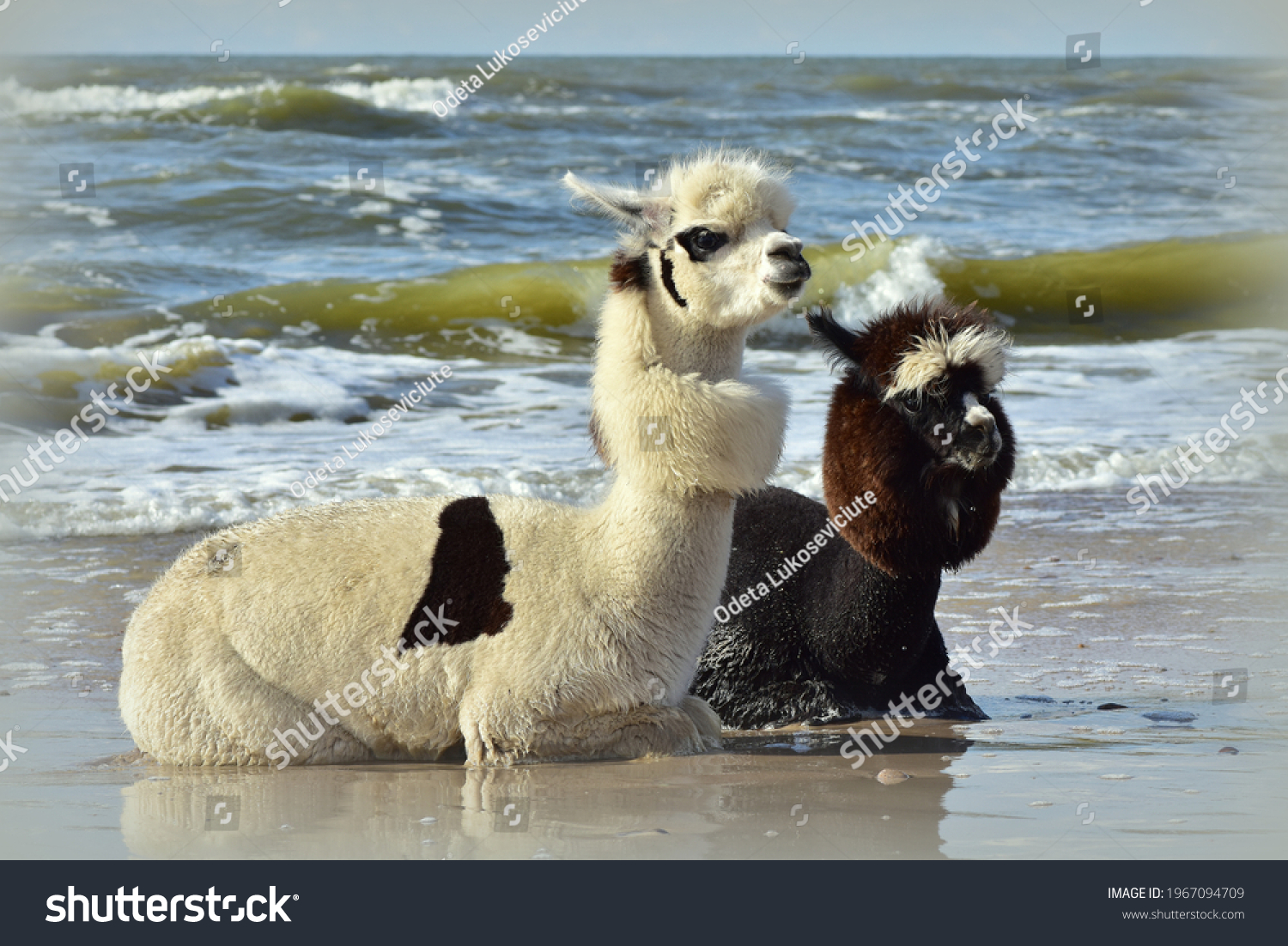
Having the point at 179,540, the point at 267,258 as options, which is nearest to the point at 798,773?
the point at 179,540

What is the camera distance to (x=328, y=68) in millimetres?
40062

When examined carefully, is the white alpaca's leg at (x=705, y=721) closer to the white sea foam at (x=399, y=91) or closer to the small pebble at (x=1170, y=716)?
the small pebble at (x=1170, y=716)

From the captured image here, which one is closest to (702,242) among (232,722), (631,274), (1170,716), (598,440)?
(631,274)

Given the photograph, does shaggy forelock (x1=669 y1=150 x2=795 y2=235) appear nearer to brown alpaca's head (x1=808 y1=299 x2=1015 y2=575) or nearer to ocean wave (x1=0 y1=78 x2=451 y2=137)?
brown alpaca's head (x1=808 y1=299 x2=1015 y2=575)

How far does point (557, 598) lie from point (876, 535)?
3.81 feet

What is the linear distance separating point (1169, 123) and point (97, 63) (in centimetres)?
2690

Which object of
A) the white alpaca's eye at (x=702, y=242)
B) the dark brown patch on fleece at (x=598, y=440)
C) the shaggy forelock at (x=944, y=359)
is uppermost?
the white alpaca's eye at (x=702, y=242)

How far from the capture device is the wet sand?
401 centimetres

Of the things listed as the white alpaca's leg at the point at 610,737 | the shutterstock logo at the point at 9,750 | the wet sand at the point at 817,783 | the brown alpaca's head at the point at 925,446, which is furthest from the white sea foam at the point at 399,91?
the white alpaca's leg at the point at 610,737

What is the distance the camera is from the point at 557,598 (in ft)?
15.6

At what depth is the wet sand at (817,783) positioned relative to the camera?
→ 13.2 ft
